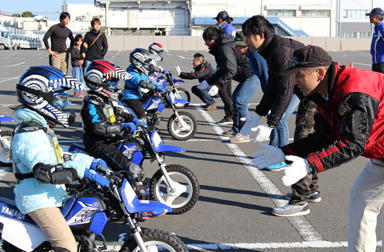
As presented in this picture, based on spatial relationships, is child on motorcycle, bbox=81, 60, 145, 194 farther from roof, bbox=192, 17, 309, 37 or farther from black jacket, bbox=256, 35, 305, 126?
roof, bbox=192, 17, 309, 37

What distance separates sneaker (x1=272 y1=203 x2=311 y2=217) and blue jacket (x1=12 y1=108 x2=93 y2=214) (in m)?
2.54

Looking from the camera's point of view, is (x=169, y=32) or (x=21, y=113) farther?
(x=169, y=32)

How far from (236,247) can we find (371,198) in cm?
143

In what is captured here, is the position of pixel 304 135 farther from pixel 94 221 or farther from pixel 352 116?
pixel 94 221

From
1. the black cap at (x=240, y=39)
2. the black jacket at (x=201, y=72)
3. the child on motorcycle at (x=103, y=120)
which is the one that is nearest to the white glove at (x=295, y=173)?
the child on motorcycle at (x=103, y=120)

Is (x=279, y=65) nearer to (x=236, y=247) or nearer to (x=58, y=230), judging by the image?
(x=236, y=247)

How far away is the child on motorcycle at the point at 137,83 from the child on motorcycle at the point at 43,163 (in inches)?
157

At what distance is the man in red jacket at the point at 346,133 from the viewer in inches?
108

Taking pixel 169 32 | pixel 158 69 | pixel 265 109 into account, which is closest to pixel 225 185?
pixel 265 109

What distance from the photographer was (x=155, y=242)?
3111 millimetres

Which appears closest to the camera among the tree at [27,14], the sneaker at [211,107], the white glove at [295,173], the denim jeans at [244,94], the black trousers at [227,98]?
the white glove at [295,173]

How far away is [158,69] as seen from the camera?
30.9ft

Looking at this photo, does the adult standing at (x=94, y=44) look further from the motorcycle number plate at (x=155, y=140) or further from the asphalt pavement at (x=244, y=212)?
the motorcycle number plate at (x=155, y=140)

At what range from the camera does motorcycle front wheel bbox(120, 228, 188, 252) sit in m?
3.10
